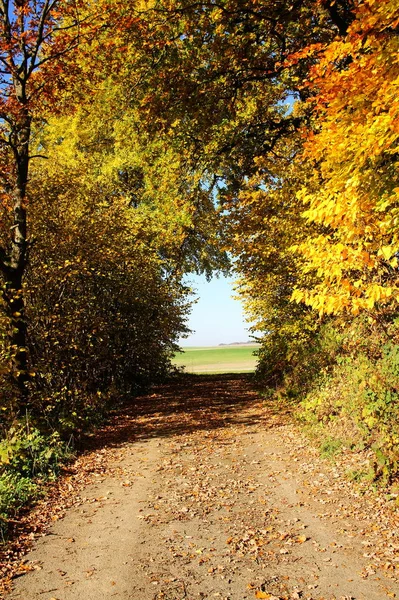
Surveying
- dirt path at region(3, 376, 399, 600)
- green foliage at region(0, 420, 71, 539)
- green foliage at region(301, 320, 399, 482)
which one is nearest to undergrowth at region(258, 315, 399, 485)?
green foliage at region(301, 320, 399, 482)

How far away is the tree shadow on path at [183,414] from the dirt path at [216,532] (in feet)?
4.18

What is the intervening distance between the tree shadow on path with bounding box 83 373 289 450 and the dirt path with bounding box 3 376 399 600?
128 centimetres

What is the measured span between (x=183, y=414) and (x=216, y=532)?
804 centimetres

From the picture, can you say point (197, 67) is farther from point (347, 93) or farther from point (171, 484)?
point (171, 484)

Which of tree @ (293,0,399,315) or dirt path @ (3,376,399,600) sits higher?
tree @ (293,0,399,315)

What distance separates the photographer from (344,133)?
6477mm

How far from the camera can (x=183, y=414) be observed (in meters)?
14.4

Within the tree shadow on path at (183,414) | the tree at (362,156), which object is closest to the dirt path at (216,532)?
the tree shadow on path at (183,414)

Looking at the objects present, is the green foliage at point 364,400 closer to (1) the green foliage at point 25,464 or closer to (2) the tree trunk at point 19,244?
(1) the green foliage at point 25,464

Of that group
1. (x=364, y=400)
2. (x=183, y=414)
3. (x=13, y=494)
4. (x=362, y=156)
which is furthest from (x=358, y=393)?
(x=183, y=414)

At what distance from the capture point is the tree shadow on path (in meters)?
12.1

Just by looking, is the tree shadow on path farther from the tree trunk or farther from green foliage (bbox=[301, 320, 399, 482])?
the tree trunk

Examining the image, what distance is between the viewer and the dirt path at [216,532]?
201 inches

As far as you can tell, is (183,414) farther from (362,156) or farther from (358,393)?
(362,156)
